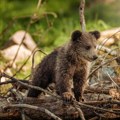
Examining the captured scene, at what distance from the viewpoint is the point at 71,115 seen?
21.8 ft

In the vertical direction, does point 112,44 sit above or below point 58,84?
above

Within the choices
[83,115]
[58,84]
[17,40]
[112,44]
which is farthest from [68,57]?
[17,40]

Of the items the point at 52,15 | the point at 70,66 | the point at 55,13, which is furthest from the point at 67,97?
the point at 52,15

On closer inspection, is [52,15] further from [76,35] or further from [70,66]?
[70,66]

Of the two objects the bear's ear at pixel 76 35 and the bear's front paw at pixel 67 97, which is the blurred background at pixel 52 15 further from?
the bear's front paw at pixel 67 97

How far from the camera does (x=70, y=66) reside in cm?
701

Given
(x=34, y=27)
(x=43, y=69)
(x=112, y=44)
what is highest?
(x=34, y=27)

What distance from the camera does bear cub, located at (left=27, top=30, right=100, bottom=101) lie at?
6945 mm

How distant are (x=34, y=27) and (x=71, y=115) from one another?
29.1 ft

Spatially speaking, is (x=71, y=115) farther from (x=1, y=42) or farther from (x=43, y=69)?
(x=1, y=42)

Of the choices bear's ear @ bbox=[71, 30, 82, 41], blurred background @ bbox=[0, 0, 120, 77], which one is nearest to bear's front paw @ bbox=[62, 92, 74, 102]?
bear's ear @ bbox=[71, 30, 82, 41]

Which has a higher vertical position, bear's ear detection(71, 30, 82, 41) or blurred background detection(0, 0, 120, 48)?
blurred background detection(0, 0, 120, 48)

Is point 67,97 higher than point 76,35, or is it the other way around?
point 76,35

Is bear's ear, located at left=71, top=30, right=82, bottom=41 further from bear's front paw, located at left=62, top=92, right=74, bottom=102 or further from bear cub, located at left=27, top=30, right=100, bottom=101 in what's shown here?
bear's front paw, located at left=62, top=92, right=74, bottom=102
